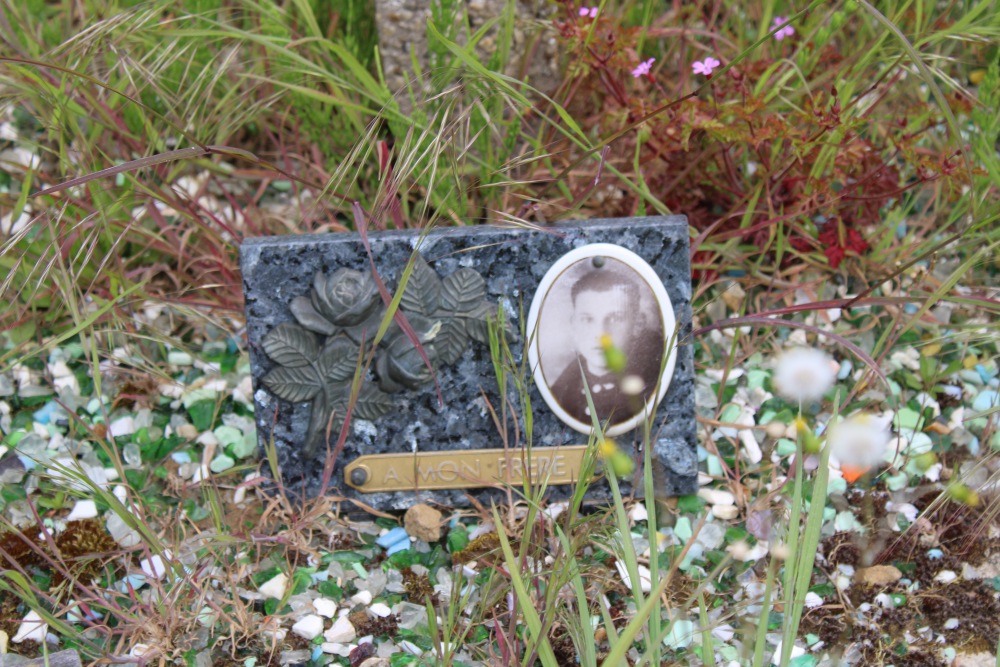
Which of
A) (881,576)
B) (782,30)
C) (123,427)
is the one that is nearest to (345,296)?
(123,427)

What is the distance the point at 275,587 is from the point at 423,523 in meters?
0.24

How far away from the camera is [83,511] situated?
156 centimetres

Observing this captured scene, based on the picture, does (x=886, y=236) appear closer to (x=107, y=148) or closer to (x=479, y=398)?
(x=479, y=398)

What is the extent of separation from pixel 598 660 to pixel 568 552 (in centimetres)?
27

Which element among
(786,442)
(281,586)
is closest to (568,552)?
(281,586)

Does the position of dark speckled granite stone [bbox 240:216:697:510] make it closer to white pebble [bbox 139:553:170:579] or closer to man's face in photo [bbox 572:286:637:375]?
man's face in photo [bbox 572:286:637:375]

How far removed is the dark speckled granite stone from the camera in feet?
4.80

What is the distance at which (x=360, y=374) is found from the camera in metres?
1.36

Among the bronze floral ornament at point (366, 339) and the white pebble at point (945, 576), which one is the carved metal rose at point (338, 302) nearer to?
the bronze floral ornament at point (366, 339)

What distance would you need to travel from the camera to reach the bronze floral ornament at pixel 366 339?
1.46 meters

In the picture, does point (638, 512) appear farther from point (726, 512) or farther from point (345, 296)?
point (345, 296)

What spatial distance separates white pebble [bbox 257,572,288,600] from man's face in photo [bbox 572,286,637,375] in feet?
1.87

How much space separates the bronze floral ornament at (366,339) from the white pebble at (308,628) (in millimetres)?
294

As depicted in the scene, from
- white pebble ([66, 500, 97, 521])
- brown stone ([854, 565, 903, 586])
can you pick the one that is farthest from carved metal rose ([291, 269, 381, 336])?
brown stone ([854, 565, 903, 586])
